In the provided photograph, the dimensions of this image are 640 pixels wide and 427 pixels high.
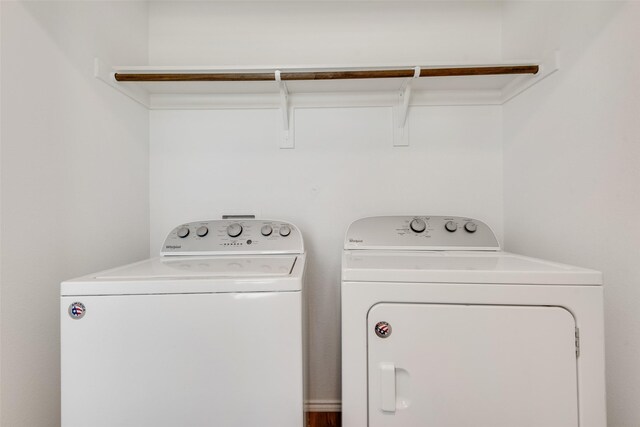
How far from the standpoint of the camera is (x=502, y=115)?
1.52m

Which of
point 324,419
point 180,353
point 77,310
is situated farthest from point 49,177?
point 324,419

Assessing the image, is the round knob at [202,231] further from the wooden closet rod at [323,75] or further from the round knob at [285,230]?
the wooden closet rod at [323,75]

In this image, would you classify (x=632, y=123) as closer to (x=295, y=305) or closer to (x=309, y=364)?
(x=295, y=305)

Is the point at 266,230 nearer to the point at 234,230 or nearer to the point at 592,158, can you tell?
the point at 234,230

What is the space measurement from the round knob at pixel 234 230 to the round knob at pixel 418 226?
0.76 m

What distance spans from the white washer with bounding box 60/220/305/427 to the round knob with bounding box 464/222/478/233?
0.89 metres

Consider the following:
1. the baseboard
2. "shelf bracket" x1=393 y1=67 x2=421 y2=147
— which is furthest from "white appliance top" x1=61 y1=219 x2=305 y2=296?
the baseboard

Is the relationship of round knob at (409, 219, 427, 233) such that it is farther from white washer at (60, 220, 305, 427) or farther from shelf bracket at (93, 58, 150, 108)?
shelf bracket at (93, 58, 150, 108)

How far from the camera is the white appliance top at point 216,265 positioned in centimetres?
78

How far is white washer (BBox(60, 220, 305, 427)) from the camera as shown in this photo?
774 millimetres

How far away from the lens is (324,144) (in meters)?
1.55

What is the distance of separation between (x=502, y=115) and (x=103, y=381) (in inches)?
76.5

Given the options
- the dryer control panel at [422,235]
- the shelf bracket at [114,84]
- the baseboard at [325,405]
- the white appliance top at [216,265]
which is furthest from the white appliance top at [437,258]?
the shelf bracket at [114,84]

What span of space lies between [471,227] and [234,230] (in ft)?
3.43
